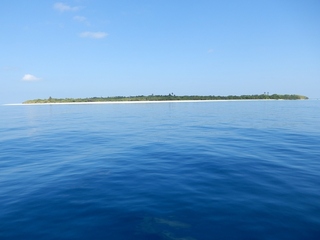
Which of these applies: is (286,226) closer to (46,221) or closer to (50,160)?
(46,221)

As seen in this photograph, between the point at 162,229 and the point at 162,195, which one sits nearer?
the point at 162,229

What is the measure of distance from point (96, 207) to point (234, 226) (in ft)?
14.4

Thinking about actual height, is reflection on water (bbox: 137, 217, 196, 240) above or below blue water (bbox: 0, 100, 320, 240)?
above

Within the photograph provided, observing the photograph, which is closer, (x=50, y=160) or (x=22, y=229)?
(x=22, y=229)

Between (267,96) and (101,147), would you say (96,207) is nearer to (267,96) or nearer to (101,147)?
(101,147)

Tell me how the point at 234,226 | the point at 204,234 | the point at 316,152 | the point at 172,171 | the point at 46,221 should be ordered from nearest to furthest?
the point at 204,234
the point at 234,226
the point at 46,221
the point at 172,171
the point at 316,152

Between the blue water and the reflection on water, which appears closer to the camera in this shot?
the reflection on water

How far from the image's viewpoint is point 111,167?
10.9m

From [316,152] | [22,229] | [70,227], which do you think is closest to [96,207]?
[70,227]

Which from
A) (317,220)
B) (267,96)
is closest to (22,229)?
(317,220)

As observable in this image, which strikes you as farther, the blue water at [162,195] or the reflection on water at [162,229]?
the blue water at [162,195]

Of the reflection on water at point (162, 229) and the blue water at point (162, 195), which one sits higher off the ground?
the reflection on water at point (162, 229)

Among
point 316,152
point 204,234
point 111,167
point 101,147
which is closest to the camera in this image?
point 204,234

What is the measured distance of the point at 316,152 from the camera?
13.5 m
